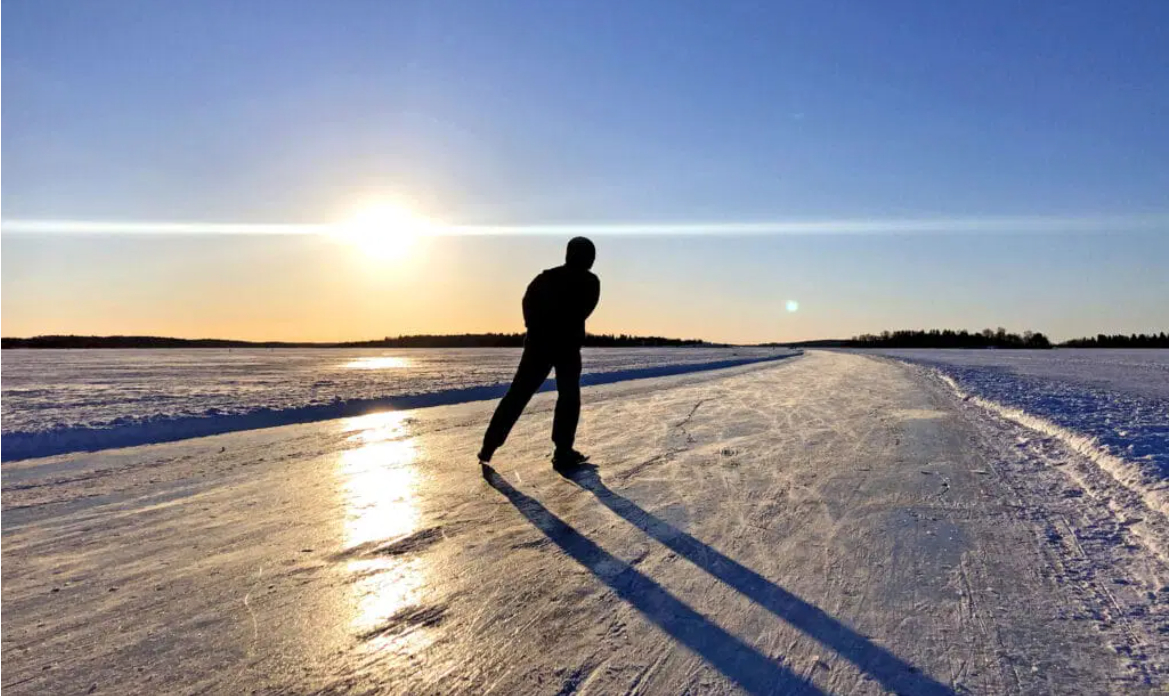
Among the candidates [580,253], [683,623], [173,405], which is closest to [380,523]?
[683,623]

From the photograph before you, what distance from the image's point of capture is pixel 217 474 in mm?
5629

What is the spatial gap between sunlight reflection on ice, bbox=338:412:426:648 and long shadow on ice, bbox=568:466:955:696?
1.34 m

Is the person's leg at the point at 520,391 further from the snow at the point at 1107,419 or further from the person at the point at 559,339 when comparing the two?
the snow at the point at 1107,419

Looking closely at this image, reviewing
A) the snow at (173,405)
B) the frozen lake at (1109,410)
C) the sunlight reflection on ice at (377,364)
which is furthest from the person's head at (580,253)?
the sunlight reflection on ice at (377,364)

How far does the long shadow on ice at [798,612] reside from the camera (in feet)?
7.42

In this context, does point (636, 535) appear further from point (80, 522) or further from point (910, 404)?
point (910, 404)

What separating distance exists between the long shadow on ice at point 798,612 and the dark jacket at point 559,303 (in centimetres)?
194

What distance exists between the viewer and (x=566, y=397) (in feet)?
20.0

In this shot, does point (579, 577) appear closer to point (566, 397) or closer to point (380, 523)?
point (380, 523)

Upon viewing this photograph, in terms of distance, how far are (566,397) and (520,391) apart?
398 mm

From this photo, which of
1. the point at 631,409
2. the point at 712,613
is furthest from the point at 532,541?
the point at 631,409

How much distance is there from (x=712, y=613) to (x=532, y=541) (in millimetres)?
1249

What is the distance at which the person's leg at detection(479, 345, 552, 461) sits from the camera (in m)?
6.00

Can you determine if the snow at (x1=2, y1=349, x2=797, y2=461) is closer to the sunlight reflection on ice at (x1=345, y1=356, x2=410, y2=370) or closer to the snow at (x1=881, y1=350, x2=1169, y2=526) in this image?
the snow at (x1=881, y1=350, x2=1169, y2=526)
